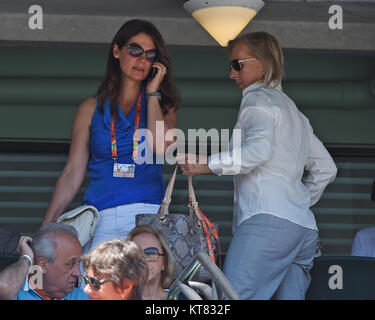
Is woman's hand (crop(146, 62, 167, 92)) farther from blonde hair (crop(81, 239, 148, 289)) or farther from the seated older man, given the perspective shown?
blonde hair (crop(81, 239, 148, 289))

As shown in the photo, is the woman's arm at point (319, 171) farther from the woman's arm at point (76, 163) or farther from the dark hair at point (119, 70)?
the woman's arm at point (76, 163)

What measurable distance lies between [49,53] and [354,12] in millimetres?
2298

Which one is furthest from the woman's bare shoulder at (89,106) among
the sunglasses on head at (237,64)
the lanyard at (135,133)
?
the sunglasses on head at (237,64)

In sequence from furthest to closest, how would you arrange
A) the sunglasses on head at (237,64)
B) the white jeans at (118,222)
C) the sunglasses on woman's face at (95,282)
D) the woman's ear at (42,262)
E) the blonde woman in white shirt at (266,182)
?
the white jeans at (118,222) → the sunglasses on head at (237,64) → the woman's ear at (42,262) → the blonde woman in white shirt at (266,182) → the sunglasses on woman's face at (95,282)

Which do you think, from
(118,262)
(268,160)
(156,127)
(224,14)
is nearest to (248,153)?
(268,160)

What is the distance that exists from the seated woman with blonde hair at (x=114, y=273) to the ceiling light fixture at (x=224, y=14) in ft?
7.40

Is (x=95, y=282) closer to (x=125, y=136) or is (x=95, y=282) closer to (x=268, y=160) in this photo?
(x=268, y=160)

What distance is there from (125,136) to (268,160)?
765 mm

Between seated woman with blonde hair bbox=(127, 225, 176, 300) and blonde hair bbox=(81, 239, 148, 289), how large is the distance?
2.21 ft

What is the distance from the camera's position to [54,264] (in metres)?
4.21

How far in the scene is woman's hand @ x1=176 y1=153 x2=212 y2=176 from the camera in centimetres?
412

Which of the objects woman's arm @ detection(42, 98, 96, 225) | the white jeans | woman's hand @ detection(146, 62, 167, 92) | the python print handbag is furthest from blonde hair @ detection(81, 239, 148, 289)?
woman's hand @ detection(146, 62, 167, 92)

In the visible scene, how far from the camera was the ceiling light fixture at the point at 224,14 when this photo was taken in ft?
17.8
